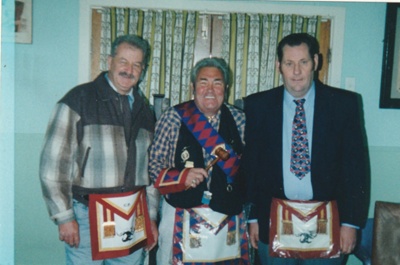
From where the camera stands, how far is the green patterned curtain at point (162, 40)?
2674mm

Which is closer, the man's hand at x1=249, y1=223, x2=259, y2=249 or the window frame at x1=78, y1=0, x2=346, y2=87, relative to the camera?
the man's hand at x1=249, y1=223, x2=259, y2=249

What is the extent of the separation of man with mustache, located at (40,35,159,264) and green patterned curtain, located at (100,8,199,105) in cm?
101

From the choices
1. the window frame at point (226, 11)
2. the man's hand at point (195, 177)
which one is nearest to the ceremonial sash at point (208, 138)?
the man's hand at point (195, 177)

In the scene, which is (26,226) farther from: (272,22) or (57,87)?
(272,22)

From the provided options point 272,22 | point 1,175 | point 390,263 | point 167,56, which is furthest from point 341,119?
point 1,175

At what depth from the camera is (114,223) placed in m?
1.58

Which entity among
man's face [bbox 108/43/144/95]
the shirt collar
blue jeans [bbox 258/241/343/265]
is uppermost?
man's face [bbox 108/43/144/95]

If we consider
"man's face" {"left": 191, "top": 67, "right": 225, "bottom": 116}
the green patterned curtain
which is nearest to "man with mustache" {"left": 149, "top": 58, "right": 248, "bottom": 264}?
"man's face" {"left": 191, "top": 67, "right": 225, "bottom": 116}

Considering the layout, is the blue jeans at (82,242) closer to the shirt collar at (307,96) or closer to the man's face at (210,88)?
the man's face at (210,88)

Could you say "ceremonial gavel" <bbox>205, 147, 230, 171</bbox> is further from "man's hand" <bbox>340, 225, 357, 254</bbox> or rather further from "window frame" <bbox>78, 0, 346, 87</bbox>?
"window frame" <bbox>78, 0, 346, 87</bbox>

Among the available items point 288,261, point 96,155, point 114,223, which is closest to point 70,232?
point 114,223

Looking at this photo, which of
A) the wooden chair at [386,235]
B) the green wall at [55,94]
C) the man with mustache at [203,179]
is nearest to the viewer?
the wooden chair at [386,235]

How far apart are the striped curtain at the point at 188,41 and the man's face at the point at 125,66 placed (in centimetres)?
107

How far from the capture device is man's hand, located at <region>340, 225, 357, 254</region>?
5.28ft
